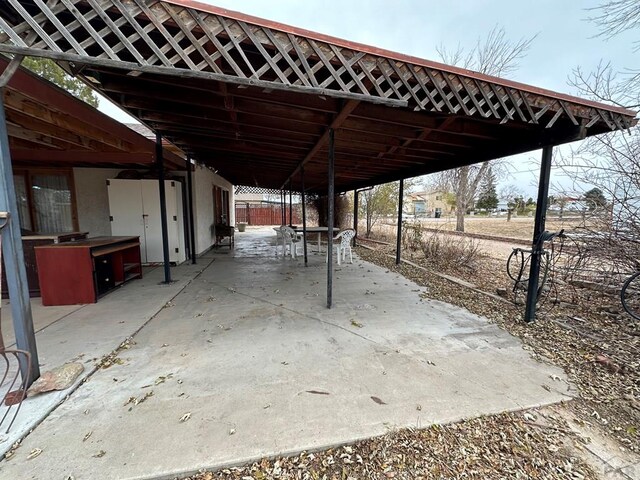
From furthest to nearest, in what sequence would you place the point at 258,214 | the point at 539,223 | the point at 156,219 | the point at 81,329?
the point at 258,214 < the point at 156,219 < the point at 539,223 < the point at 81,329

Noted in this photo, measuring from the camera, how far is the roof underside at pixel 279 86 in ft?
5.10

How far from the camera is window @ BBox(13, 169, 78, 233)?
534 cm

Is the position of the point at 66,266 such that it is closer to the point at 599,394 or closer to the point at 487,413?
the point at 487,413

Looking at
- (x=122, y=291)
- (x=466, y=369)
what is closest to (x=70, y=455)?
(x=466, y=369)

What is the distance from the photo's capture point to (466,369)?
Result: 2.23 m

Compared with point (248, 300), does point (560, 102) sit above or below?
above

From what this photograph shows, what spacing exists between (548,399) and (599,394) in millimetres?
428

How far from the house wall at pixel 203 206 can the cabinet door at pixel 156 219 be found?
88 cm

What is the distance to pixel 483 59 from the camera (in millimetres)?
12859

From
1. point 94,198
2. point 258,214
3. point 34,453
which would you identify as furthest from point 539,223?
point 258,214

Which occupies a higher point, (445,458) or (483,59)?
(483,59)

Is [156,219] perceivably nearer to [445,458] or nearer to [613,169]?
A: [445,458]

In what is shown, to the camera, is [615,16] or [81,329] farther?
→ [615,16]

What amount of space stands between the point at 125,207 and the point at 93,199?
0.92 metres
